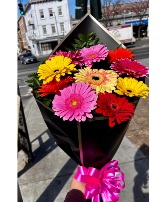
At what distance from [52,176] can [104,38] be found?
111 inches

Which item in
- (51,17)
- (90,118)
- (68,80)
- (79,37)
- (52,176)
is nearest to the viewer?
(90,118)

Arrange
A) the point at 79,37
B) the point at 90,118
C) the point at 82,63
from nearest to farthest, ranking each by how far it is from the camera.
Answer: 1. the point at 90,118
2. the point at 82,63
3. the point at 79,37

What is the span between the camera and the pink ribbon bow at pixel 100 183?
100 cm

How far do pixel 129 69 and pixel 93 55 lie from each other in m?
0.18

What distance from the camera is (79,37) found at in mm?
1224

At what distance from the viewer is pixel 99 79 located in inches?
37.0

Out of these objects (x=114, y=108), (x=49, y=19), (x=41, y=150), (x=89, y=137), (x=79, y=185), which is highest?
(x=49, y=19)

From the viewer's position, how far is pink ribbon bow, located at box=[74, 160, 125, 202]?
39.4 inches

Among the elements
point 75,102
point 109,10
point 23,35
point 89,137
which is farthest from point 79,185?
point 23,35

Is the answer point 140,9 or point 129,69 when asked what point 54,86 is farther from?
point 140,9
